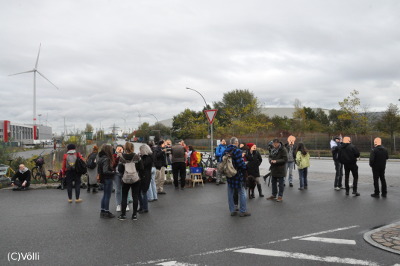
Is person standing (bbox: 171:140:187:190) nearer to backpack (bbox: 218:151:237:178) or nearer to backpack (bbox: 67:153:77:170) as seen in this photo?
backpack (bbox: 67:153:77:170)

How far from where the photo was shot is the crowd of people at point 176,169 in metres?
8.01

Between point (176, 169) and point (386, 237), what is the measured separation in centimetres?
805

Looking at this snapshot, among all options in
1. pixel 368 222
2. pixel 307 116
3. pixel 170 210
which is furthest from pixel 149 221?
pixel 307 116

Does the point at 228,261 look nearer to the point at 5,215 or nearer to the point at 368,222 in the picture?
the point at 368,222

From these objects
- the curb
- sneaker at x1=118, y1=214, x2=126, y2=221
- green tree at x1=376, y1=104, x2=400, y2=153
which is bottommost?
→ the curb

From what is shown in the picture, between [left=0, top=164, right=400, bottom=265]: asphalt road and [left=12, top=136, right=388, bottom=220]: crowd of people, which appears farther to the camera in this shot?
[left=12, top=136, right=388, bottom=220]: crowd of people

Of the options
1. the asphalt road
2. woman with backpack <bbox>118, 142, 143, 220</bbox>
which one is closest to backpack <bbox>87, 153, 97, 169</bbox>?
the asphalt road

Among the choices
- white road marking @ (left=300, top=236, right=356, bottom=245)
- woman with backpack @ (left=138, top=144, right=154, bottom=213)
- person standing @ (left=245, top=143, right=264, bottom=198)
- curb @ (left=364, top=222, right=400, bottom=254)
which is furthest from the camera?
person standing @ (left=245, top=143, right=264, bottom=198)

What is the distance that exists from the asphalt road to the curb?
137 millimetres

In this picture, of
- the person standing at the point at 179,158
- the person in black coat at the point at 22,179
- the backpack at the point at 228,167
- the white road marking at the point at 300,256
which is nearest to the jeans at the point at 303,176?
the person standing at the point at 179,158

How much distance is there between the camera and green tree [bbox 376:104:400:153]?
108 ft

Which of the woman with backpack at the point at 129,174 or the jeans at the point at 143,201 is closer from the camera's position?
the woman with backpack at the point at 129,174

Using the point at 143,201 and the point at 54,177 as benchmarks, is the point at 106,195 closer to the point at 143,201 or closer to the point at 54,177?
the point at 143,201

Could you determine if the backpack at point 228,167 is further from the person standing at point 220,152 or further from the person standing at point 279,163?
the person standing at point 220,152
